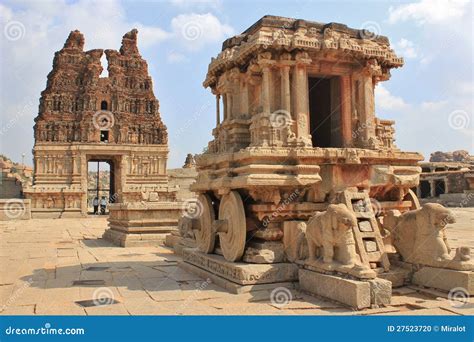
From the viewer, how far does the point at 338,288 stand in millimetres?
5367

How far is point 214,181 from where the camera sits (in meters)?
7.41

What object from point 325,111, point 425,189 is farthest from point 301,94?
point 425,189

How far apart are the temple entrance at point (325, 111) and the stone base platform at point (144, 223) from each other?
5969 millimetres

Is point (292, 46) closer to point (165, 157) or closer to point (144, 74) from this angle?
point (165, 157)

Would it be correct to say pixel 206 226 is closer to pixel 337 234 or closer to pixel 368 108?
pixel 337 234

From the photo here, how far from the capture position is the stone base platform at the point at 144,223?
13.4 m

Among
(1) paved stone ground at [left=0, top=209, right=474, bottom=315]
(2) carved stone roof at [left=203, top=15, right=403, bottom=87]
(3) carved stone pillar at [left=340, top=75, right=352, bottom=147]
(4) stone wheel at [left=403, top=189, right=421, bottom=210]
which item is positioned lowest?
(1) paved stone ground at [left=0, top=209, right=474, bottom=315]

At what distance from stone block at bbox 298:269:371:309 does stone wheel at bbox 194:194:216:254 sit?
6.63 feet

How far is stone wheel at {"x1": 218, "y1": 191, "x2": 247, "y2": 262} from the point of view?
6720mm

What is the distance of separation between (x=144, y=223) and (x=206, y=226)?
6354 mm

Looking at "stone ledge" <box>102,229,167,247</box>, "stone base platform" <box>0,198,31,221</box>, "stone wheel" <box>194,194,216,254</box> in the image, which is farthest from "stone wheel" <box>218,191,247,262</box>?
"stone base platform" <box>0,198,31,221</box>

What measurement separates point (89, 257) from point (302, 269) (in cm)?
614

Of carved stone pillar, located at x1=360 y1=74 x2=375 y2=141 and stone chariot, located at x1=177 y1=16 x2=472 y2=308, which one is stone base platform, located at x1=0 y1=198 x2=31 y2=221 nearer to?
stone chariot, located at x1=177 y1=16 x2=472 y2=308

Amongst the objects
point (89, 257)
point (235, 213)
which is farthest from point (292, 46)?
point (89, 257)
